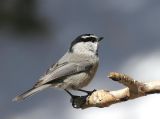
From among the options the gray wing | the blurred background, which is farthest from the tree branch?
the blurred background

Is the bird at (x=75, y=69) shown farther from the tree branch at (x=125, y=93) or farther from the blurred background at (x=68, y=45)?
the blurred background at (x=68, y=45)

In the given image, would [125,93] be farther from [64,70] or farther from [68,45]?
[68,45]

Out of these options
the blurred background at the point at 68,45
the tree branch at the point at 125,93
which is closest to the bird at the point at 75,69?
the tree branch at the point at 125,93

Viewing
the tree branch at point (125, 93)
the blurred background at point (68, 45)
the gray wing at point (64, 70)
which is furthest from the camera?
the blurred background at point (68, 45)

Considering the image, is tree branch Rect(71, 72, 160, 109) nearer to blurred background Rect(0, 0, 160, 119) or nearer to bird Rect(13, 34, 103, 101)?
bird Rect(13, 34, 103, 101)

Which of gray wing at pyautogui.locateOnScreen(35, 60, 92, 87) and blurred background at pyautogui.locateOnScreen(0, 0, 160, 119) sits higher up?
gray wing at pyautogui.locateOnScreen(35, 60, 92, 87)

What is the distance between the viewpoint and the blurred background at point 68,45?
4691 millimetres

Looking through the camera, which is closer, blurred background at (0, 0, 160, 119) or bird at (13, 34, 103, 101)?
bird at (13, 34, 103, 101)

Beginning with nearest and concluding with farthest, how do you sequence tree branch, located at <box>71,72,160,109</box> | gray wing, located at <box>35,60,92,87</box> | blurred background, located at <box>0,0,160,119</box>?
tree branch, located at <box>71,72,160,109</box> → gray wing, located at <box>35,60,92,87</box> → blurred background, located at <box>0,0,160,119</box>

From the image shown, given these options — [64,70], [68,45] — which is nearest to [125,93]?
[64,70]

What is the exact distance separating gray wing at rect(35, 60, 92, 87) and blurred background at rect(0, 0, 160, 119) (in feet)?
4.00

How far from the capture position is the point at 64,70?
3.20m

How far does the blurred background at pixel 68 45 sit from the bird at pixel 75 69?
110cm

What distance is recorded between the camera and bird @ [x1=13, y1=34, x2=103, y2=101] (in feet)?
10.3
